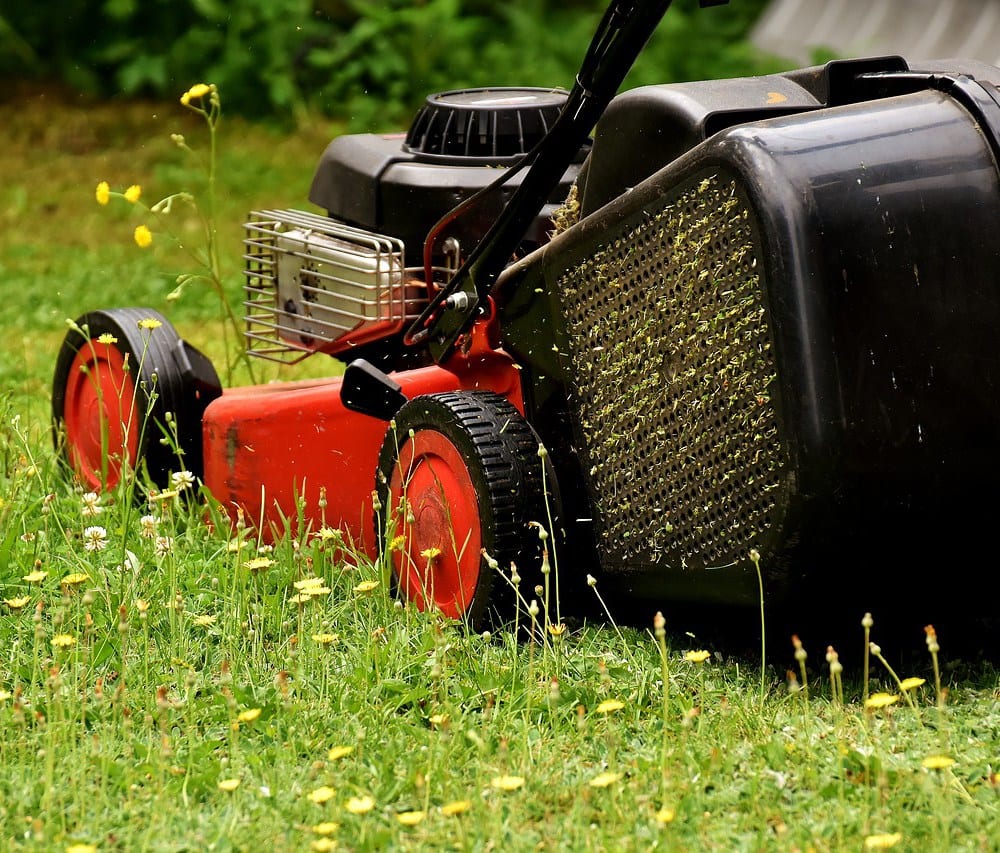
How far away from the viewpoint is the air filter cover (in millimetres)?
2738

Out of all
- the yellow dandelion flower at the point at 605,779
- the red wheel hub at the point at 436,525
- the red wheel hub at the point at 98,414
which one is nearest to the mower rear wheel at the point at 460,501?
the red wheel hub at the point at 436,525

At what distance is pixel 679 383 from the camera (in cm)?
206

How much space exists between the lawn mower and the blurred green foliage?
4.32 metres

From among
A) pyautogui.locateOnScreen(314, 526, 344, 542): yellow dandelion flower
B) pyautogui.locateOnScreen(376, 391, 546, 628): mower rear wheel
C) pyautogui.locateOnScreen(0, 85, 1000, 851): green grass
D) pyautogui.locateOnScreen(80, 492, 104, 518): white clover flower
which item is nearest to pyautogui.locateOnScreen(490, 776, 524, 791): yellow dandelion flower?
pyautogui.locateOnScreen(0, 85, 1000, 851): green grass

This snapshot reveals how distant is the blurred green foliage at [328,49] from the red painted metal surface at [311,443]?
164 inches

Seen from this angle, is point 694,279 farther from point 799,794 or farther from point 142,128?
point 142,128

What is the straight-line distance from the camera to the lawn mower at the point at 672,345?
1.90m

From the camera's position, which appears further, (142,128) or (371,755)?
(142,128)

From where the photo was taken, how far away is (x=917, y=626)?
2.22 meters

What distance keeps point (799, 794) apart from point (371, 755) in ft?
1.72

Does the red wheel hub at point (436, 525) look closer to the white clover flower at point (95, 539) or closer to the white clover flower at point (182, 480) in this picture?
the white clover flower at point (182, 480)

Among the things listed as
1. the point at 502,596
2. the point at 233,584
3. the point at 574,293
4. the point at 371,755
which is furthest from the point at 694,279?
the point at 233,584

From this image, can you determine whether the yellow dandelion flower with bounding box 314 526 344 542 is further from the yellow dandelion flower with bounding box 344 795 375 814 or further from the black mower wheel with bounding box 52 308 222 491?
the yellow dandelion flower with bounding box 344 795 375 814

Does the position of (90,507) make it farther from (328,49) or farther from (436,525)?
(328,49)
